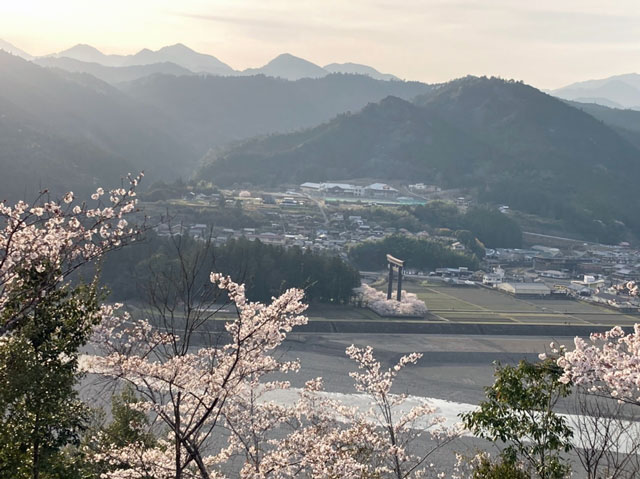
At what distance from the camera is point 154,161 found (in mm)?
77812

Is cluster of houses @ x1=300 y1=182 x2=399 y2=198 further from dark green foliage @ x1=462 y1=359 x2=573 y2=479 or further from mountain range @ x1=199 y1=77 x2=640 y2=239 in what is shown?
dark green foliage @ x1=462 y1=359 x2=573 y2=479

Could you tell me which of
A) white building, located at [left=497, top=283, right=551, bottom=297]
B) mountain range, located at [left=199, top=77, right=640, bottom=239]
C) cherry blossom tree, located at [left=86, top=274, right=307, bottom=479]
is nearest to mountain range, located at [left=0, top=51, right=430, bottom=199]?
mountain range, located at [left=199, top=77, right=640, bottom=239]

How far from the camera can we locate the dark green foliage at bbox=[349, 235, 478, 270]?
37.5m

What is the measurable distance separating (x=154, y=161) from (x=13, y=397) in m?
74.9

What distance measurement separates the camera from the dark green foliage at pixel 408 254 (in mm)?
37500

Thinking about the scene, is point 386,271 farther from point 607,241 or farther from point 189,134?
point 189,134

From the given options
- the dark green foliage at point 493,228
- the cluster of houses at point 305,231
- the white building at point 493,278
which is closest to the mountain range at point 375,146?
the dark green foliage at point 493,228

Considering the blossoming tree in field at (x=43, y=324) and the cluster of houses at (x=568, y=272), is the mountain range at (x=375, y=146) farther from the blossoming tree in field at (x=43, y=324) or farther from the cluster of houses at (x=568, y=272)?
the blossoming tree in field at (x=43, y=324)

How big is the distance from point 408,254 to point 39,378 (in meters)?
33.3

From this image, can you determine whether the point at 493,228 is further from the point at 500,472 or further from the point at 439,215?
the point at 500,472

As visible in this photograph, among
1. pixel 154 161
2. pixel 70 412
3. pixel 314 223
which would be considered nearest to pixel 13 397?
pixel 70 412

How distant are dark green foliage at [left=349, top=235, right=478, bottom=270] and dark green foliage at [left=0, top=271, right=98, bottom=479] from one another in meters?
31.7

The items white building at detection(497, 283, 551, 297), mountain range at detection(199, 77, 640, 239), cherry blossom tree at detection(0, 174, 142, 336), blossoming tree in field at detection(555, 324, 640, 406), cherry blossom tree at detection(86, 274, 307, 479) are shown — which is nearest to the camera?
blossoming tree in field at detection(555, 324, 640, 406)

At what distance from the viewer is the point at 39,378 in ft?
17.1
